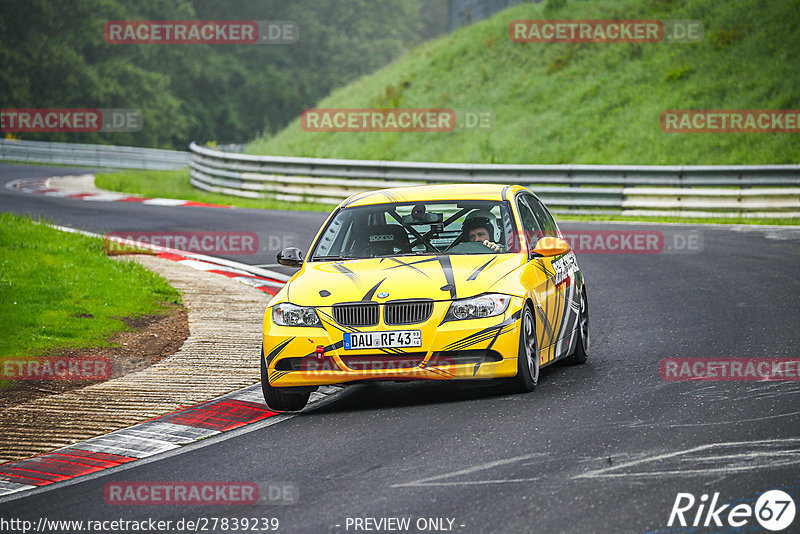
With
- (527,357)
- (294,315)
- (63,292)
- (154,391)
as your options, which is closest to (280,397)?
(294,315)

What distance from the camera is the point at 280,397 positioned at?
8398mm

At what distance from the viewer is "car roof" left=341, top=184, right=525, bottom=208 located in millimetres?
9547

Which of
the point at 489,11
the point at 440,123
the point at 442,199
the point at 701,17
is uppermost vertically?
the point at 489,11

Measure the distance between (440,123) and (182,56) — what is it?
122 ft

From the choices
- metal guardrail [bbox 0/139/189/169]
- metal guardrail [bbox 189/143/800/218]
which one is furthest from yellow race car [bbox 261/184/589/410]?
metal guardrail [bbox 0/139/189/169]

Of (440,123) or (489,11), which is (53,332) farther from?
(489,11)

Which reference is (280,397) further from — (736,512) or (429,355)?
(736,512)

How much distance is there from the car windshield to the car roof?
61mm

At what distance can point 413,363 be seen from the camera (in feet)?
26.2

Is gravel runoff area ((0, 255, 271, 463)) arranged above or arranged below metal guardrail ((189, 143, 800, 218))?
below

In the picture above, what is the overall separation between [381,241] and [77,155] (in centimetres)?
3996

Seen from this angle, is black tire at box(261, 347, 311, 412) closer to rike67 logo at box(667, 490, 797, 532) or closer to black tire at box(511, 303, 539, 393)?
black tire at box(511, 303, 539, 393)

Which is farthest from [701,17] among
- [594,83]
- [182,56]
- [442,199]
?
[182,56]

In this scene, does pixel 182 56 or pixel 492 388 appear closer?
pixel 492 388
